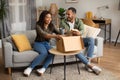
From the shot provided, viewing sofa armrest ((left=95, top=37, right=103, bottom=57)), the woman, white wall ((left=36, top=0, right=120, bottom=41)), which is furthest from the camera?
white wall ((left=36, top=0, right=120, bottom=41))

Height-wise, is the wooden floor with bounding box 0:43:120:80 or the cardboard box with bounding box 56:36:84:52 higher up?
the cardboard box with bounding box 56:36:84:52

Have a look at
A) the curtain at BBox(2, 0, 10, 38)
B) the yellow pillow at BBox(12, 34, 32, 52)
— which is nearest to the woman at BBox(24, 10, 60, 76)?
the yellow pillow at BBox(12, 34, 32, 52)

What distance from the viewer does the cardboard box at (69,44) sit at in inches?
120

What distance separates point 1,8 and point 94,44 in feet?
8.53

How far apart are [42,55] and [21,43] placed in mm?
473

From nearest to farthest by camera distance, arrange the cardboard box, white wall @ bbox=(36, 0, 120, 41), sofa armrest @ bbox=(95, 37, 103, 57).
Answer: the cardboard box < sofa armrest @ bbox=(95, 37, 103, 57) < white wall @ bbox=(36, 0, 120, 41)

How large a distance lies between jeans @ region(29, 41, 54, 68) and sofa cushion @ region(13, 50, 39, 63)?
80 millimetres

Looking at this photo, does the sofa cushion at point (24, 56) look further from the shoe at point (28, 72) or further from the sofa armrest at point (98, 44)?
the sofa armrest at point (98, 44)

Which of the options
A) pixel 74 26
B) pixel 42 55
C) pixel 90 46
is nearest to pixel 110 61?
pixel 90 46

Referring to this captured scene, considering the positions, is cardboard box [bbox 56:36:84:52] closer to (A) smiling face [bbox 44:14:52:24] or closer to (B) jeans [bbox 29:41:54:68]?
(B) jeans [bbox 29:41:54:68]

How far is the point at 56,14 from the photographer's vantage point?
632cm

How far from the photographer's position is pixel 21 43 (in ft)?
12.4

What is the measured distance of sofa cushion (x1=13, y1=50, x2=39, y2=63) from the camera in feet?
11.8

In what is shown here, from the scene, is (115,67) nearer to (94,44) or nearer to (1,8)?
(94,44)
